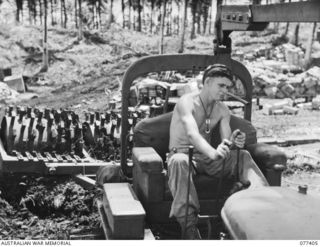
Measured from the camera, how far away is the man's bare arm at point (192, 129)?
3889 mm

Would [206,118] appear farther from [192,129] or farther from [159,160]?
[159,160]

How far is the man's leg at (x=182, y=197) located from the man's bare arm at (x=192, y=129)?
0.15 metres

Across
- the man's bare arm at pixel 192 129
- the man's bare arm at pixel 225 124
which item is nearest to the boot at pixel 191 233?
the man's bare arm at pixel 192 129

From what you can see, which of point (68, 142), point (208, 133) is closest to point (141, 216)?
point (208, 133)

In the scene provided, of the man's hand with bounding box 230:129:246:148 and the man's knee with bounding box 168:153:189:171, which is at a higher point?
the man's hand with bounding box 230:129:246:148

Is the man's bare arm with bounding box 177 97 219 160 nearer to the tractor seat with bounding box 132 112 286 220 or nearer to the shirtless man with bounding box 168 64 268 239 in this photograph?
the shirtless man with bounding box 168 64 268 239

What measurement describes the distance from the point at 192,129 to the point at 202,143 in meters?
0.18

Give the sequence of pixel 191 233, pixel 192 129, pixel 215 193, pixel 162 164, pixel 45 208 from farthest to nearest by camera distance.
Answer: pixel 45 208
pixel 215 193
pixel 162 164
pixel 192 129
pixel 191 233

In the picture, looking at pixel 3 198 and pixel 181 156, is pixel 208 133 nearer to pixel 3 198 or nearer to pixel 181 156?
pixel 181 156

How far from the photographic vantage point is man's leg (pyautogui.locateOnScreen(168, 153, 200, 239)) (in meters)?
3.84

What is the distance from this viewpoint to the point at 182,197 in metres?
3.86

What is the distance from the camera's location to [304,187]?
3113mm

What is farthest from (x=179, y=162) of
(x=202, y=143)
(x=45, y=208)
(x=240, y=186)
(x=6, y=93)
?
(x=6, y=93)

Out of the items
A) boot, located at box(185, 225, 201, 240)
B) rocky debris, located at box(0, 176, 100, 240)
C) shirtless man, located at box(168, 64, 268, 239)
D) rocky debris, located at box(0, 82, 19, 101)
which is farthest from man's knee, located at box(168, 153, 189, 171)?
rocky debris, located at box(0, 82, 19, 101)
